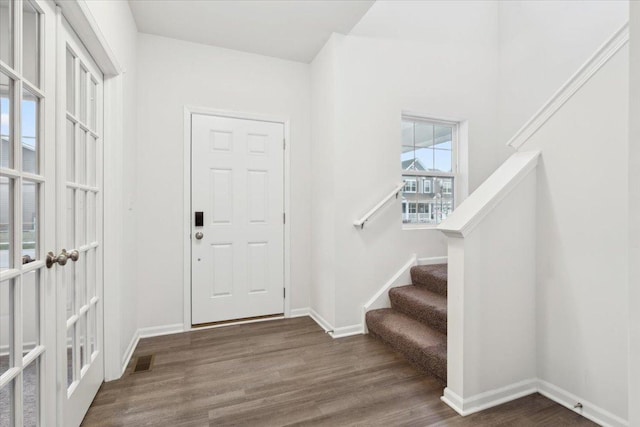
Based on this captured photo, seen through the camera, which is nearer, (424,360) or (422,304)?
(424,360)

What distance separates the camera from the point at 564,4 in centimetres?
309

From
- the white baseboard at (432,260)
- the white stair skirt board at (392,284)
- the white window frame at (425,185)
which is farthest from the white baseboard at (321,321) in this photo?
the white window frame at (425,185)

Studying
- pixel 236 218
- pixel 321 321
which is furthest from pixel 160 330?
pixel 321 321

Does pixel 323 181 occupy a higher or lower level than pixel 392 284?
higher

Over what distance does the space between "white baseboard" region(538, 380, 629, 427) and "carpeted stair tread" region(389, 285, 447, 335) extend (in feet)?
2.07

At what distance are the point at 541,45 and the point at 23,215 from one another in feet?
14.5

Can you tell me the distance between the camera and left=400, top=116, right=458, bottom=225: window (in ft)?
10.6

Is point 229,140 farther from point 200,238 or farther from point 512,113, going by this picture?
point 512,113

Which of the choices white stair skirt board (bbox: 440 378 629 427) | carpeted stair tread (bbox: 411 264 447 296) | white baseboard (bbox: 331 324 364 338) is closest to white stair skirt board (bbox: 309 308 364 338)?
white baseboard (bbox: 331 324 364 338)

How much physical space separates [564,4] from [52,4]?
4.16m

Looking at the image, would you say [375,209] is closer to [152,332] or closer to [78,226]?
[78,226]

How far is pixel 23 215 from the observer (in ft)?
3.72

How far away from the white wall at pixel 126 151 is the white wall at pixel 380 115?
5.27ft

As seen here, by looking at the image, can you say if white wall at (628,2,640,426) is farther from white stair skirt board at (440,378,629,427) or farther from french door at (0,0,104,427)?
french door at (0,0,104,427)
